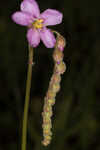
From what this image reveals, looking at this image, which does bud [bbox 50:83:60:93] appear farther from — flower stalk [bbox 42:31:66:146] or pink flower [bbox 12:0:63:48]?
pink flower [bbox 12:0:63:48]

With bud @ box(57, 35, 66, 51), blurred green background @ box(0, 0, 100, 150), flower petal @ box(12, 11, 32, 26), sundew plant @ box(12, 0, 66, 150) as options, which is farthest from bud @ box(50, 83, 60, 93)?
blurred green background @ box(0, 0, 100, 150)

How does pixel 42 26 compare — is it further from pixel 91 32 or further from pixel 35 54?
pixel 91 32

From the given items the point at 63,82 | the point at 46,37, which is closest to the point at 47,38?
the point at 46,37

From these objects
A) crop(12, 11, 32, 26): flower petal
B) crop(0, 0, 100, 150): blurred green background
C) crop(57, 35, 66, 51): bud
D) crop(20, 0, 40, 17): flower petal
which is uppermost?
crop(20, 0, 40, 17): flower petal

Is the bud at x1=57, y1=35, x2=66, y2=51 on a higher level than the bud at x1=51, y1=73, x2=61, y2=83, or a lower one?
higher

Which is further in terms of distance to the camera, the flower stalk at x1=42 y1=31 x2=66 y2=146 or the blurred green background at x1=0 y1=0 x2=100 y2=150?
the blurred green background at x1=0 y1=0 x2=100 y2=150

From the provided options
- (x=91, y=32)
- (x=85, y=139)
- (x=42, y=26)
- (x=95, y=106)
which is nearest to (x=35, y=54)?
(x=91, y=32)
